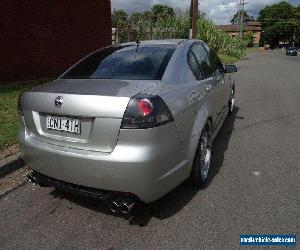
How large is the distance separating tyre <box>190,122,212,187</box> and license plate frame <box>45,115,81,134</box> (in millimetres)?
1339

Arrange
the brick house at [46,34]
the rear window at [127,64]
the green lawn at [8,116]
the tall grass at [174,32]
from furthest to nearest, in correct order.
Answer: the tall grass at [174,32] < the brick house at [46,34] < the green lawn at [8,116] < the rear window at [127,64]

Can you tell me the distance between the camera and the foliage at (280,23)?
104 meters

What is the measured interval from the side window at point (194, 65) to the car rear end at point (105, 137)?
2.47ft

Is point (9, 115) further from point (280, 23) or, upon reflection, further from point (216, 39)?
point (280, 23)

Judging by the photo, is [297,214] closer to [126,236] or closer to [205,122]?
[205,122]

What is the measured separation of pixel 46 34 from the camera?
35.8 ft

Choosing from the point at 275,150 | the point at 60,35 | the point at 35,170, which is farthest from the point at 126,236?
the point at 60,35

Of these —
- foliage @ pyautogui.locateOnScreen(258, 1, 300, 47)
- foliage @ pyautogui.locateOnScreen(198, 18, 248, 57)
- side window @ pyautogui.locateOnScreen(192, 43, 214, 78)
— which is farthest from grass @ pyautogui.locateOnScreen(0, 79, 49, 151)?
foliage @ pyautogui.locateOnScreen(258, 1, 300, 47)

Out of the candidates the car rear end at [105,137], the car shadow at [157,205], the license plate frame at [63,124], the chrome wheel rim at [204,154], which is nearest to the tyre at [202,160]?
the chrome wheel rim at [204,154]

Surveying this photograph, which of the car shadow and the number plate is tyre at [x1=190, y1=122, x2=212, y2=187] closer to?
the car shadow

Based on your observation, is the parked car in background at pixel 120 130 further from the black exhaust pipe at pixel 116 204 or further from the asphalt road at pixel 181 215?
the asphalt road at pixel 181 215

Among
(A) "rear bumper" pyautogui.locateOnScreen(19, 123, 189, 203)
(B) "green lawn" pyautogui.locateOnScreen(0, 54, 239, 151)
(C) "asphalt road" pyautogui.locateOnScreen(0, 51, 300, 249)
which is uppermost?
(A) "rear bumper" pyautogui.locateOnScreen(19, 123, 189, 203)

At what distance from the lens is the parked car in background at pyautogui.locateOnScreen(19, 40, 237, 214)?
2869 mm

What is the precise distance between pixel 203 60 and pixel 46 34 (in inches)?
297
